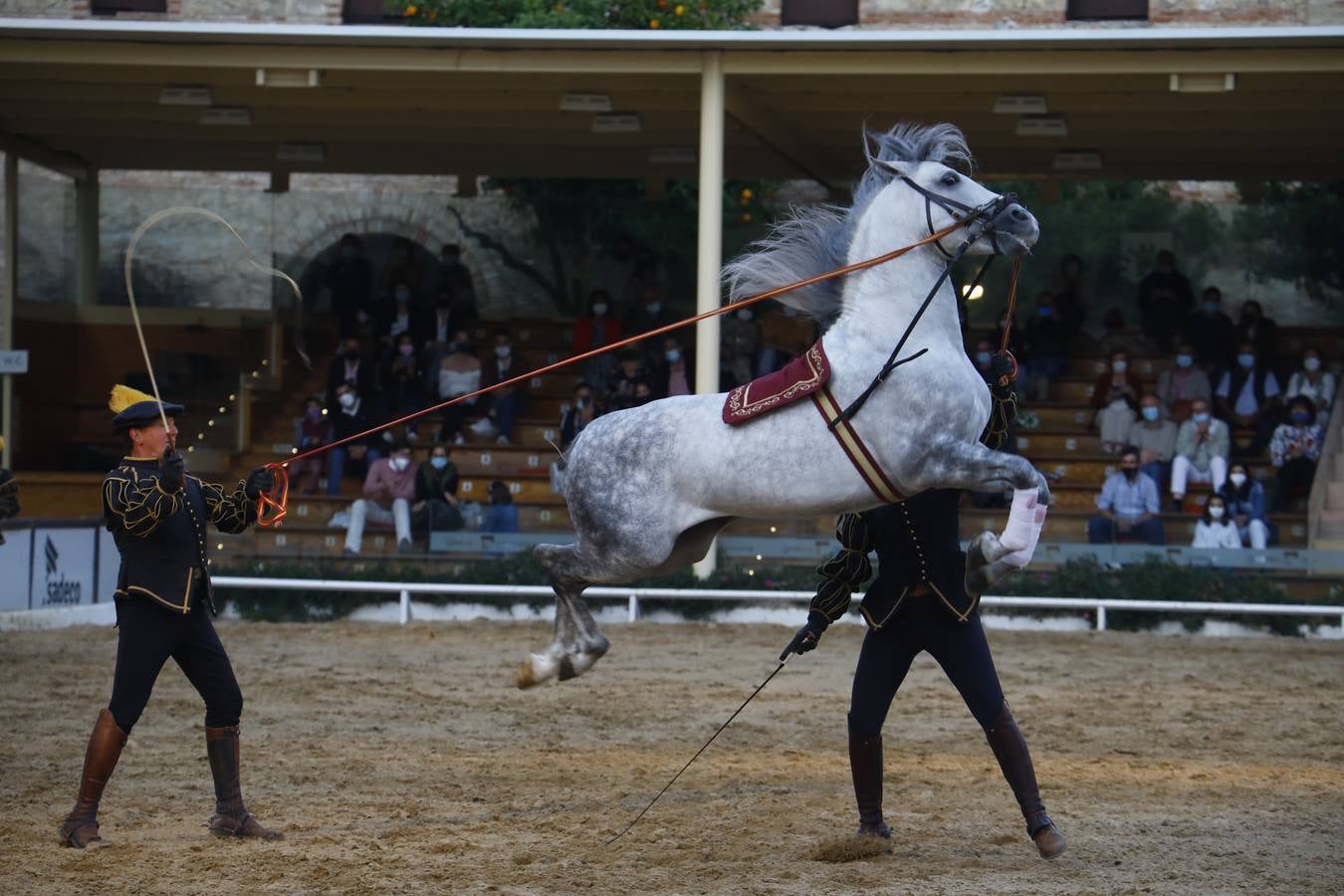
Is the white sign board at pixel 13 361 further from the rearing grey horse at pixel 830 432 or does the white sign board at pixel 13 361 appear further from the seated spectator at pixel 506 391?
the rearing grey horse at pixel 830 432

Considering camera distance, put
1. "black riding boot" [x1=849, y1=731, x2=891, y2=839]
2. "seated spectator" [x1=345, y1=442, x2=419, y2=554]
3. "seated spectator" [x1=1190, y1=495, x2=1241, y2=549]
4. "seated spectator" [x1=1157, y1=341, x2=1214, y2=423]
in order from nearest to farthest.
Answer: "black riding boot" [x1=849, y1=731, x2=891, y2=839]
"seated spectator" [x1=1190, y1=495, x2=1241, y2=549]
"seated spectator" [x1=345, y1=442, x2=419, y2=554]
"seated spectator" [x1=1157, y1=341, x2=1214, y2=423]

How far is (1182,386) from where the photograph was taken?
16953mm

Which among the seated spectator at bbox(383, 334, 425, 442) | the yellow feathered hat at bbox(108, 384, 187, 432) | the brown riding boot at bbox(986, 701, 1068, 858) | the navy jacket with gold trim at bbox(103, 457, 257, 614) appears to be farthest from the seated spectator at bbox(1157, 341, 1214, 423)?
the yellow feathered hat at bbox(108, 384, 187, 432)

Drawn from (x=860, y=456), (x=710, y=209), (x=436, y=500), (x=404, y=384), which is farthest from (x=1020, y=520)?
(x=404, y=384)

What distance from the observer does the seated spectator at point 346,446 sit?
15.1 m

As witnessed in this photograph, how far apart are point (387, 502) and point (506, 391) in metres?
3.13

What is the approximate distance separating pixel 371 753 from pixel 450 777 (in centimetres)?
80

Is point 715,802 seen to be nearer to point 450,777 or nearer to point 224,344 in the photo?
point 450,777

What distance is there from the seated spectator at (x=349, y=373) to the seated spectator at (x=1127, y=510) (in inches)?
295

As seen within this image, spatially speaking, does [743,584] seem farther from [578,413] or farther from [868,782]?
Result: [868,782]

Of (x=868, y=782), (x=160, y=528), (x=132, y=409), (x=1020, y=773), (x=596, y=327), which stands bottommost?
(x=868, y=782)

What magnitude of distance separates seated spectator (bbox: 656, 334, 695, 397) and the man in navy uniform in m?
9.44

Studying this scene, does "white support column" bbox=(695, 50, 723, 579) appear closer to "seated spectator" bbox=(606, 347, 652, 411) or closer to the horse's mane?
"seated spectator" bbox=(606, 347, 652, 411)

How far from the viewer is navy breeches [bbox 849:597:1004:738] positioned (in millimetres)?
5996
